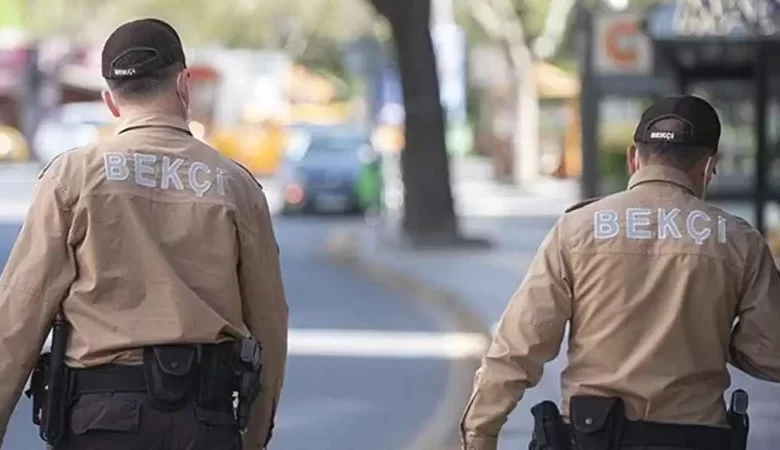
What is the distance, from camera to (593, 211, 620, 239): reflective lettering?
14.2ft

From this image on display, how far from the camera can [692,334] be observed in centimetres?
429

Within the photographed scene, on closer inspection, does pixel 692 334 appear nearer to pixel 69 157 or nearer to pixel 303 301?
pixel 69 157

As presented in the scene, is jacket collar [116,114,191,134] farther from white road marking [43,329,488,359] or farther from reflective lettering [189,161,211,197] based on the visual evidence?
white road marking [43,329,488,359]

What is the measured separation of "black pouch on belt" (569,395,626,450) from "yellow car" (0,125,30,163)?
167 ft

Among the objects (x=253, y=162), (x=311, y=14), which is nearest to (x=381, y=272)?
(x=253, y=162)

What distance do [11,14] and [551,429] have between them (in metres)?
70.7

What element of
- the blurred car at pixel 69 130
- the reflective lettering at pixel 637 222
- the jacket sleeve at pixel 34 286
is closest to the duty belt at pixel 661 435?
the reflective lettering at pixel 637 222

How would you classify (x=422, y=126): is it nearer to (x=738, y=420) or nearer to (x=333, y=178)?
(x=333, y=178)

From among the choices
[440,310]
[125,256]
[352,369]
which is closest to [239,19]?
[440,310]

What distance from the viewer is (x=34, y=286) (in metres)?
4.14

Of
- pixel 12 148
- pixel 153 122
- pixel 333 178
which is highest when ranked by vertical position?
pixel 153 122

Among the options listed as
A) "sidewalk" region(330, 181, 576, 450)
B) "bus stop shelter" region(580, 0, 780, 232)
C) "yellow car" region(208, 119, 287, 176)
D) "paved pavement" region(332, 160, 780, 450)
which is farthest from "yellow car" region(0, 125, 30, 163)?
"bus stop shelter" region(580, 0, 780, 232)

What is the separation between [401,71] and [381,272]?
12.5 ft

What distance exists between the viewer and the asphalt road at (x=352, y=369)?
9938 millimetres
